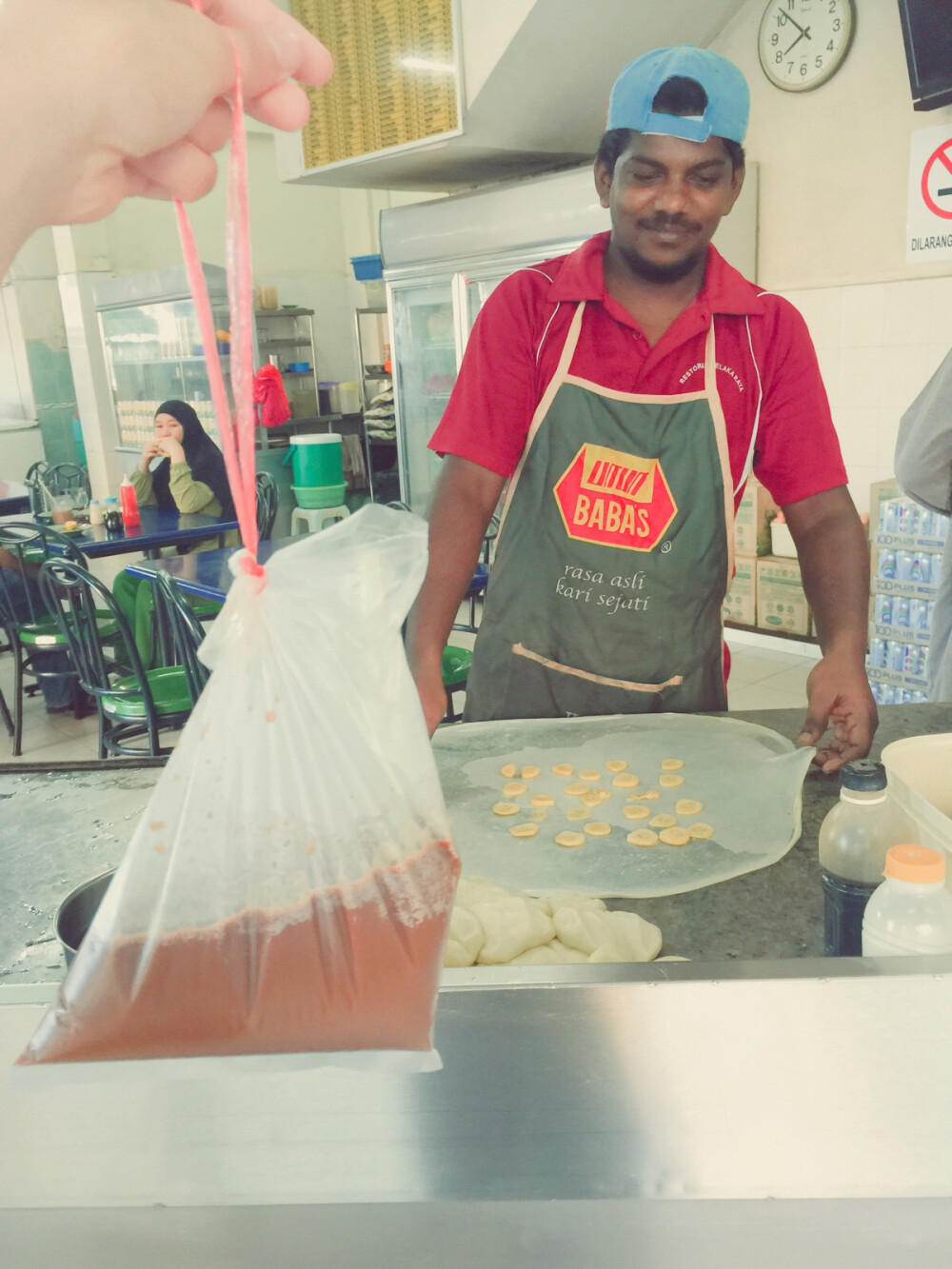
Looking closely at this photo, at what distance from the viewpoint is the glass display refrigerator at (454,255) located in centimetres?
483

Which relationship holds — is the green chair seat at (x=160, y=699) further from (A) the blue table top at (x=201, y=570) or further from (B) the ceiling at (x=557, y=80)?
(B) the ceiling at (x=557, y=80)

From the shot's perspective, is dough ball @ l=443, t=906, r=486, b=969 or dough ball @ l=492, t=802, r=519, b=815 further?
dough ball @ l=492, t=802, r=519, b=815

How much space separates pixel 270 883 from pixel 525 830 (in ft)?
2.36

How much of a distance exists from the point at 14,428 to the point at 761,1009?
11.3 meters

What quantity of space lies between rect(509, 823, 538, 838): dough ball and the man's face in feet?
3.26

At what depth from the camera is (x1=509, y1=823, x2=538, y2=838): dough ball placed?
126 centimetres

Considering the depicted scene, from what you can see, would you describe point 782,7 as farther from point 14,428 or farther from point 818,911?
point 14,428

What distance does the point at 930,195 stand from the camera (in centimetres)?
432

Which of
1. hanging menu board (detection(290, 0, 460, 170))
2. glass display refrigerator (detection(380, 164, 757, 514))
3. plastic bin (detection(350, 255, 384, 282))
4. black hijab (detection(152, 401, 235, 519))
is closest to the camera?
A: glass display refrigerator (detection(380, 164, 757, 514))

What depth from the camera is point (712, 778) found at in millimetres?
1410

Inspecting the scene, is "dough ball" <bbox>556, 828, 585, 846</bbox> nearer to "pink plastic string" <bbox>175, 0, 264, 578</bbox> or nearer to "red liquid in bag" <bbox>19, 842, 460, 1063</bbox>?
"red liquid in bag" <bbox>19, 842, 460, 1063</bbox>

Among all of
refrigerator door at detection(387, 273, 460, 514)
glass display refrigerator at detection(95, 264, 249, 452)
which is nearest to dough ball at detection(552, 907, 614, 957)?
refrigerator door at detection(387, 273, 460, 514)

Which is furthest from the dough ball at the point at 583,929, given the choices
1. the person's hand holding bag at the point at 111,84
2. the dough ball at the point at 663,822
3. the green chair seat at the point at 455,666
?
the green chair seat at the point at 455,666

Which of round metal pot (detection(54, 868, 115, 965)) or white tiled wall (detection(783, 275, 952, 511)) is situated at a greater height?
white tiled wall (detection(783, 275, 952, 511))
